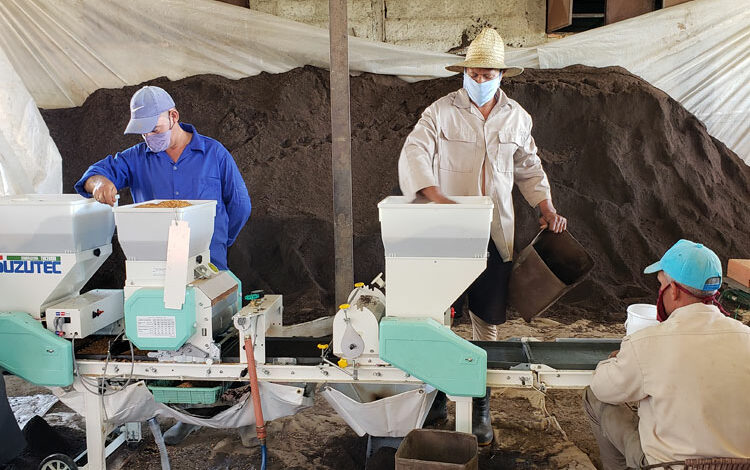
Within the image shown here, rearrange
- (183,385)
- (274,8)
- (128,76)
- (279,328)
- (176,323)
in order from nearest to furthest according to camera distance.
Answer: (176,323) → (183,385) → (279,328) → (128,76) → (274,8)

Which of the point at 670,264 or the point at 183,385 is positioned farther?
the point at 183,385

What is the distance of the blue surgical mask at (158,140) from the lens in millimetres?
2750

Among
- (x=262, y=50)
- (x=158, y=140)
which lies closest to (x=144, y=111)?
(x=158, y=140)

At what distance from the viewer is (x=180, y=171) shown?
2891mm

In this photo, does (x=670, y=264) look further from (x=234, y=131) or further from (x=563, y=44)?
(x=234, y=131)

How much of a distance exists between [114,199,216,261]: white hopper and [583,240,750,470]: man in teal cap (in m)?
1.54

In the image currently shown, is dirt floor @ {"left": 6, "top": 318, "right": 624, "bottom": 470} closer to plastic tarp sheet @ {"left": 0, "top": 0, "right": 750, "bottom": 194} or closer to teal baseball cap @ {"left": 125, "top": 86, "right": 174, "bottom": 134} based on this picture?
teal baseball cap @ {"left": 125, "top": 86, "right": 174, "bottom": 134}

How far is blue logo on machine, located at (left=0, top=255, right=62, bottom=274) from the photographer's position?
2.36 metres

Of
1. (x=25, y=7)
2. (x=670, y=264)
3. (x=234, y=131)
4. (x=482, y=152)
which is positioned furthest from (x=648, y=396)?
(x=25, y=7)

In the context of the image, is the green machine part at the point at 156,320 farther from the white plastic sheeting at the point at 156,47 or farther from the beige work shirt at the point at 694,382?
the white plastic sheeting at the point at 156,47

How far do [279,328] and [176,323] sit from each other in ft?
1.57

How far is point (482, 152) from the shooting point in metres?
2.87

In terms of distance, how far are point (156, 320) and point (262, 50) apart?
3.47 metres

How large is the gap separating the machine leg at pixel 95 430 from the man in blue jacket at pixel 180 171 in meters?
0.77
